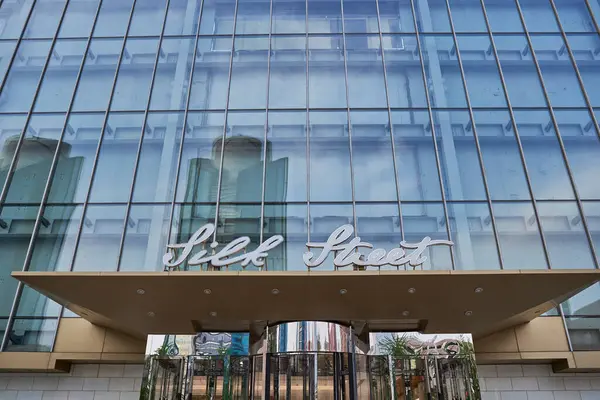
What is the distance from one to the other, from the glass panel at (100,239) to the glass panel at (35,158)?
2.28m

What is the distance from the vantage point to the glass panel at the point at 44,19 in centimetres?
2359

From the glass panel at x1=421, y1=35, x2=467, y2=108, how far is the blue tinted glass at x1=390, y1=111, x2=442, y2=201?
1.12 m

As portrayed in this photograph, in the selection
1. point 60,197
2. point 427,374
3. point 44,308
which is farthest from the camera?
point 60,197

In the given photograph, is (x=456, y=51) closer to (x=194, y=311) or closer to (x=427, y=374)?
(x=427, y=374)

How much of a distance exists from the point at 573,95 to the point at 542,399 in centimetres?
1202

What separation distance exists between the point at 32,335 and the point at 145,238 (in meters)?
4.85

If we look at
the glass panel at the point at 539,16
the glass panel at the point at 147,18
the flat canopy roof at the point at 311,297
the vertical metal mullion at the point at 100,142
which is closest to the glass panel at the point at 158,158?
the vertical metal mullion at the point at 100,142

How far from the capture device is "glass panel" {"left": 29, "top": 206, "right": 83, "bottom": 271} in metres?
18.5

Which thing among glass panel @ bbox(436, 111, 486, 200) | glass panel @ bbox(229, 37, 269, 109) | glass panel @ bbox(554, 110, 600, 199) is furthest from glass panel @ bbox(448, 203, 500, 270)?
glass panel @ bbox(229, 37, 269, 109)

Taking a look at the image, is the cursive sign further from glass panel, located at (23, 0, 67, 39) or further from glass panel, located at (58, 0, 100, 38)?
glass panel, located at (23, 0, 67, 39)

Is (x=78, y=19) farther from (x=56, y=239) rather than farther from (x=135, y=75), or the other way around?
(x=56, y=239)

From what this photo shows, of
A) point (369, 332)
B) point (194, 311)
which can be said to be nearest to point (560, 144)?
point (369, 332)

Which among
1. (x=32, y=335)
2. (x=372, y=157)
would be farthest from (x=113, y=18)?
(x=32, y=335)

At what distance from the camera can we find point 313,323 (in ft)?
50.3
